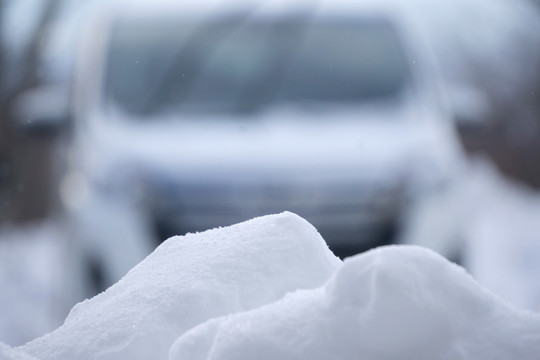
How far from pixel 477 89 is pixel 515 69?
0.70 m

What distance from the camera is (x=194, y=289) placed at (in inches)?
45.4

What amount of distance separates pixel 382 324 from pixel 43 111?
13.7 feet

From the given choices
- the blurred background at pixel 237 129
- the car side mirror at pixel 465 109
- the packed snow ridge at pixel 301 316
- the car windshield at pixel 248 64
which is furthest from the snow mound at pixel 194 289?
the car side mirror at pixel 465 109

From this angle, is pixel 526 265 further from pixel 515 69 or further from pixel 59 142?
pixel 59 142

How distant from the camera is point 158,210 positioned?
12.1 feet

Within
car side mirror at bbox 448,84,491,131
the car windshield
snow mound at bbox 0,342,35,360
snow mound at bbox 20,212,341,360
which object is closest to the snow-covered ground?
snow mound at bbox 20,212,341,360

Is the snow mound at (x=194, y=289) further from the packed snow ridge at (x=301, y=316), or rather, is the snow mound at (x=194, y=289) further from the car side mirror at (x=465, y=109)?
the car side mirror at (x=465, y=109)

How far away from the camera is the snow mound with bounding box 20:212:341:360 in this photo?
3.65 ft

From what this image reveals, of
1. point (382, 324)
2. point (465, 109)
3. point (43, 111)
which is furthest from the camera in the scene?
point (43, 111)

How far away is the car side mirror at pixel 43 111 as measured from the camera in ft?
15.4

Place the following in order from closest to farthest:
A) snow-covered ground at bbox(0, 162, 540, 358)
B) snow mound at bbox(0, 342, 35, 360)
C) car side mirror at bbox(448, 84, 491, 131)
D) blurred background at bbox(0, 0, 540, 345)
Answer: snow mound at bbox(0, 342, 35, 360)
snow-covered ground at bbox(0, 162, 540, 358)
blurred background at bbox(0, 0, 540, 345)
car side mirror at bbox(448, 84, 491, 131)

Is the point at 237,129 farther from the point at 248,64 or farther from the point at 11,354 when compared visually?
the point at 11,354

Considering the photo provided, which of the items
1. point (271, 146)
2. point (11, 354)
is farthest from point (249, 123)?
point (11, 354)

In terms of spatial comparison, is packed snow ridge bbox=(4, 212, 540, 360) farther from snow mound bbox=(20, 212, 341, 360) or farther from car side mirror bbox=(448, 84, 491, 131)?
car side mirror bbox=(448, 84, 491, 131)
